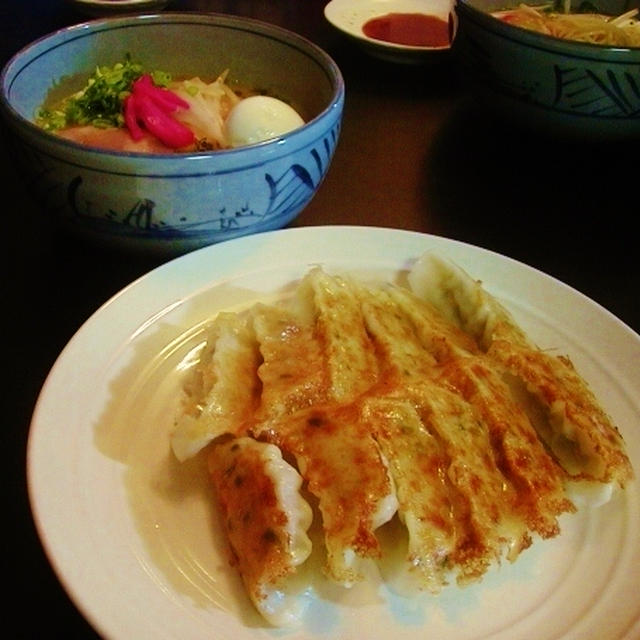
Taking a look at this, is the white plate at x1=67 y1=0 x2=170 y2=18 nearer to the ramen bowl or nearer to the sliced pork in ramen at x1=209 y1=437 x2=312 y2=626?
the ramen bowl

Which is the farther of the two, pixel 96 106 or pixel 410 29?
pixel 410 29

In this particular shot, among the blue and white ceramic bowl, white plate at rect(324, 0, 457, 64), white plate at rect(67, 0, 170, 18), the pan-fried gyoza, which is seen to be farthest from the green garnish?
white plate at rect(324, 0, 457, 64)

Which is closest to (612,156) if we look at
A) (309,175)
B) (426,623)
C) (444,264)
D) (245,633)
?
(444,264)

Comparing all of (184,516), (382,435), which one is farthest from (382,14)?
(184,516)

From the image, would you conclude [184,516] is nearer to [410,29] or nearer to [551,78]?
[551,78]

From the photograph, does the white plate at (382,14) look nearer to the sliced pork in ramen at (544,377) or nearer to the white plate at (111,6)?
the white plate at (111,6)

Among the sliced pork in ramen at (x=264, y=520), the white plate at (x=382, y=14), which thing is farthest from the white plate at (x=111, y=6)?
the sliced pork in ramen at (x=264, y=520)
